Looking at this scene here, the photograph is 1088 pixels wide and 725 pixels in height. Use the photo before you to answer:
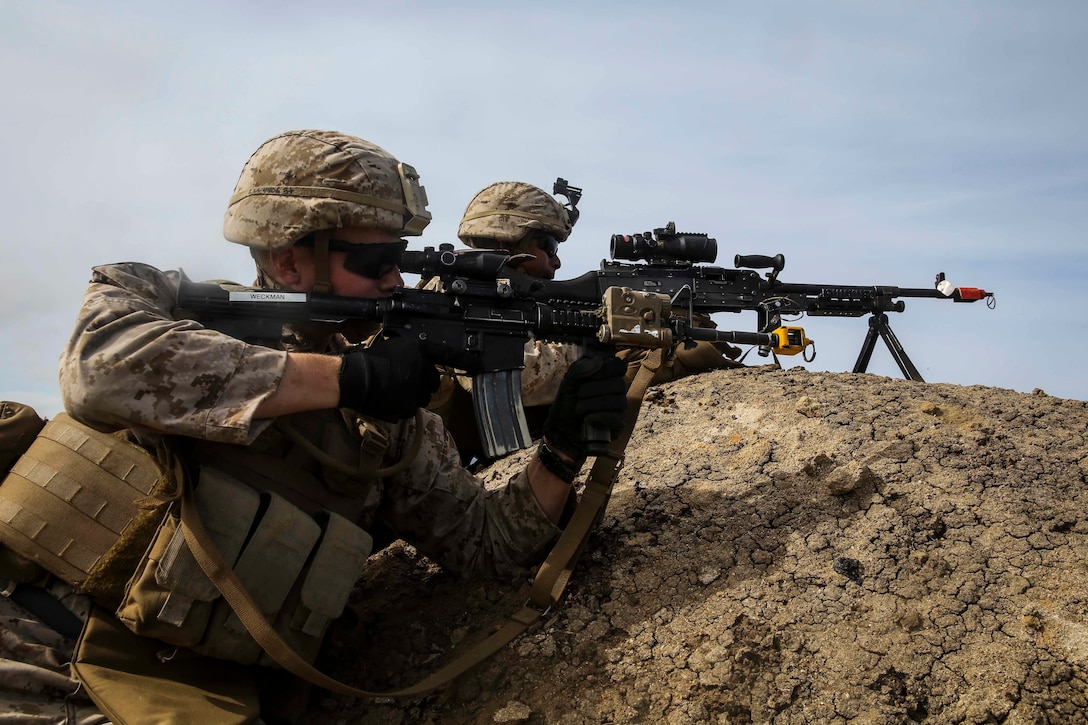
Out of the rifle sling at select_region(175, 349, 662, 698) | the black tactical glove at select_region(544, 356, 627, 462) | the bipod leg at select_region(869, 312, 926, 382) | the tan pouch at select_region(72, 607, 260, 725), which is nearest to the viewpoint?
the tan pouch at select_region(72, 607, 260, 725)

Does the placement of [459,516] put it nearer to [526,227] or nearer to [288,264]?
[288,264]

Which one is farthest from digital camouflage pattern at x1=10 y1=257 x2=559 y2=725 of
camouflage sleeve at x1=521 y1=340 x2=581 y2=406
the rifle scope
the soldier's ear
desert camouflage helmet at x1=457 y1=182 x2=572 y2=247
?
the rifle scope

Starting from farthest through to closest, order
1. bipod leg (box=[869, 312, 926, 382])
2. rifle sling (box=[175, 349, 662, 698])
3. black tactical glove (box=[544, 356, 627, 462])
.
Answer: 1. bipod leg (box=[869, 312, 926, 382])
2. black tactical glove (box=[544, 356, 627, 462])
3. rifle sling (box=[175, 349, 662, 698])

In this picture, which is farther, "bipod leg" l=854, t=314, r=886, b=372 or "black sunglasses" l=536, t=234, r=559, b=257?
"bipod leg" l=854, t=314, r=886, b=372

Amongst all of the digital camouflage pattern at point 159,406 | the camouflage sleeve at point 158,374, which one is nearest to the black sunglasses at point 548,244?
the digital camouflage pattern at point 159,406

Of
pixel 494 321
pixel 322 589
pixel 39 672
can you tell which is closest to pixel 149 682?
pixel 39 672

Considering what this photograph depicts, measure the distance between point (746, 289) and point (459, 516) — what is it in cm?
468

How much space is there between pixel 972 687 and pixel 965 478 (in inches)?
50.0

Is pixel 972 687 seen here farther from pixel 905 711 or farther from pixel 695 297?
pixel 695 297

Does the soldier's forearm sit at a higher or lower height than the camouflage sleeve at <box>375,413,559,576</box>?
higher

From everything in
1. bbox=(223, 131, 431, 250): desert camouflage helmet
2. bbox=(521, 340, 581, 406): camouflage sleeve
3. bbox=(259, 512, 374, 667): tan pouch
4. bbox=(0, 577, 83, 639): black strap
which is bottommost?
bbox=(0, 577, 83, 639): black strap

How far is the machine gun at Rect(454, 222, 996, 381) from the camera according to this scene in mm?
7172

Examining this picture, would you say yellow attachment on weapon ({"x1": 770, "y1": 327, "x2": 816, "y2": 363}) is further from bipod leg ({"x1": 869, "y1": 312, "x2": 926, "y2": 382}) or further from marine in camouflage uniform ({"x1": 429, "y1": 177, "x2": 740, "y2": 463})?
bipod leg ({"x1": 869, "y1": 312, "x2": 926, "y2": 382})

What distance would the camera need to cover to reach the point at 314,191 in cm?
324
